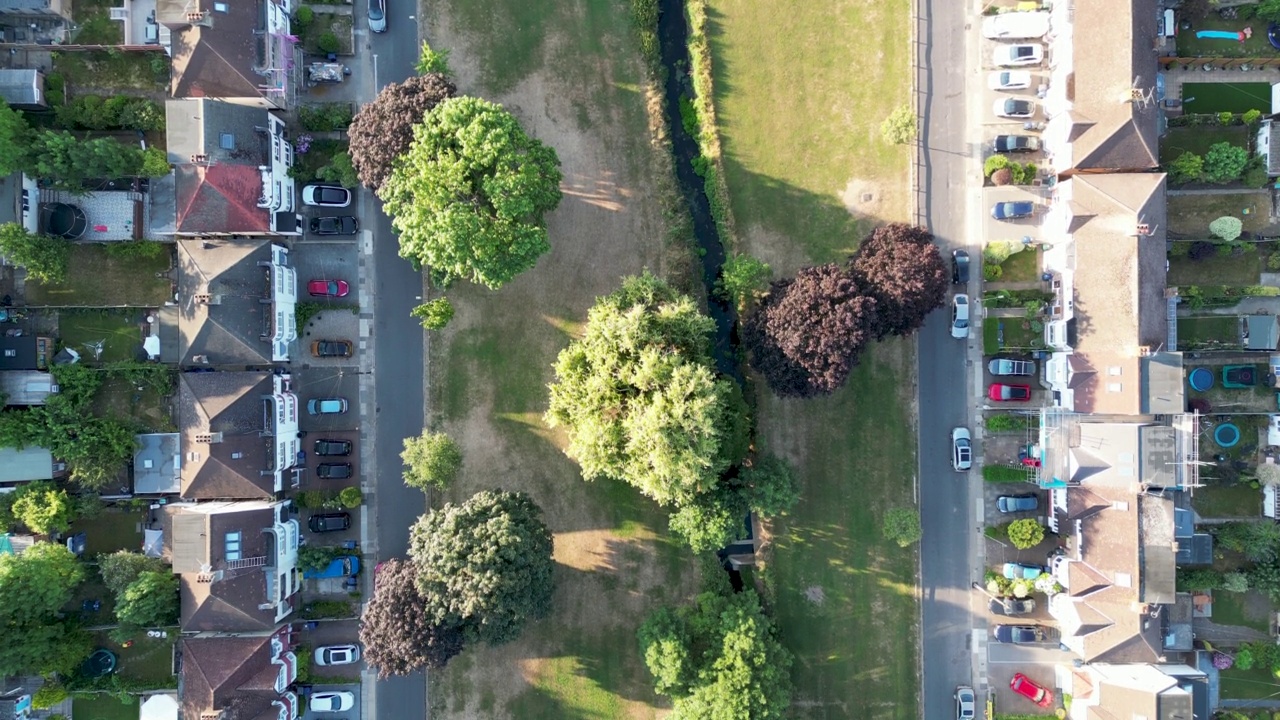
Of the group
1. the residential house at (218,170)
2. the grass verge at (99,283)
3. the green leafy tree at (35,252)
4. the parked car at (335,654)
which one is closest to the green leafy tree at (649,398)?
the parked car at (335,654)

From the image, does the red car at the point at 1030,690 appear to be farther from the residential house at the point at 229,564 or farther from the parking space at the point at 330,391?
the residential house at the point at 229,564

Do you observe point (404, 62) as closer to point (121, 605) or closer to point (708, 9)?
point (708, 9)

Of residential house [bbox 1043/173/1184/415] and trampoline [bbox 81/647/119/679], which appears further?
trampoline [bbox 81/647/119/679]

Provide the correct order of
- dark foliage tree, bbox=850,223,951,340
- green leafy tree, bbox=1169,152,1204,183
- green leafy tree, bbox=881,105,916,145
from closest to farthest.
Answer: dark foliage tree, bbox=850,223,951,340 → green leafy tree, bbox=881,105,916,145 → green leafy tree, bbox=1169,152,1204,183

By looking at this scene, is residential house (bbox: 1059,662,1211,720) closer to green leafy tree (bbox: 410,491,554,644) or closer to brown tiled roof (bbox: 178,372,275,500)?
green leafy tree (bbox: 410,491,554,644)

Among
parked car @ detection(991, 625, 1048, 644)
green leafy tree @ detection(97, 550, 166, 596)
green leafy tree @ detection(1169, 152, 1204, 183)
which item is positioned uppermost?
green leafy tree @ detection(1169, 152, 1204, 183)

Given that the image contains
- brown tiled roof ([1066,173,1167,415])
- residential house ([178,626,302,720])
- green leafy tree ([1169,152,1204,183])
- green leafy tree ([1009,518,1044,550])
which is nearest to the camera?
brown tiled roof ([1066,173,1167,415])

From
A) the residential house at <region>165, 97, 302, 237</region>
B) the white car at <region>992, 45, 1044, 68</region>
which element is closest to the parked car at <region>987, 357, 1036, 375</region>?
the white car at <region>992, 45, 1044, 68</region>
